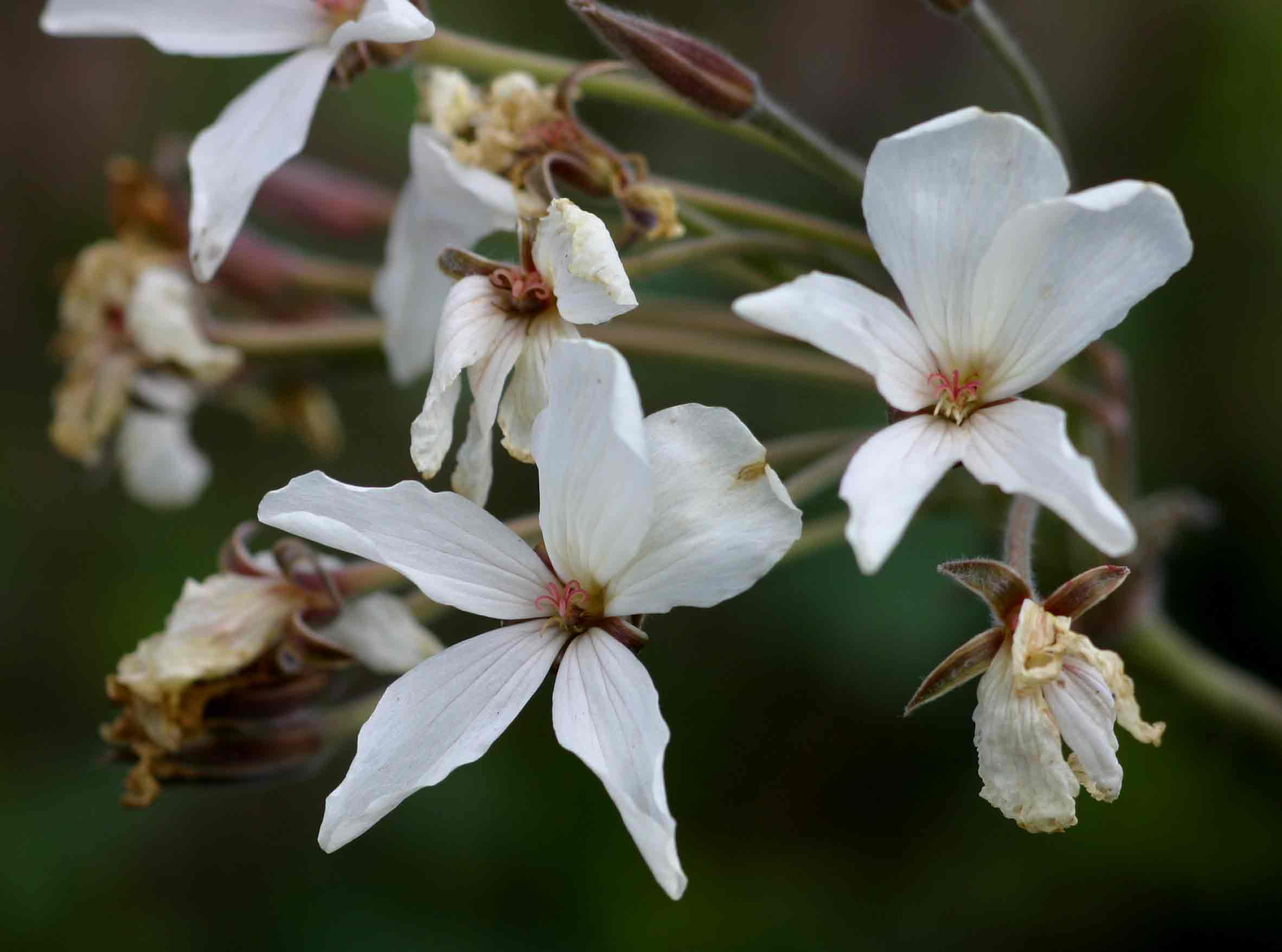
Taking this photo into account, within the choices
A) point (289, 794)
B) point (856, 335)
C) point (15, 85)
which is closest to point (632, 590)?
point (856, 335)

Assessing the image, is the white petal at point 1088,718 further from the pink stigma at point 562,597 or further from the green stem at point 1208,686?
the green stem at point 1208,686

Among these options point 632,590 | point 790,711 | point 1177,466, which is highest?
point 632,590

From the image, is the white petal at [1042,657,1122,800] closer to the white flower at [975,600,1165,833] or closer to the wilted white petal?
the white flower at [975,600,1165,833]

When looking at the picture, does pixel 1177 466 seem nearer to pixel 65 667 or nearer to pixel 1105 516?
pixel 1105 516

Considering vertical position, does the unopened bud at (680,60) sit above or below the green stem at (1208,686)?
above

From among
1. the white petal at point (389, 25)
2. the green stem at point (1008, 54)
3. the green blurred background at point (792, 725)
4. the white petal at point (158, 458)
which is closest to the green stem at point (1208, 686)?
the green blurred background at point (792, 725)
